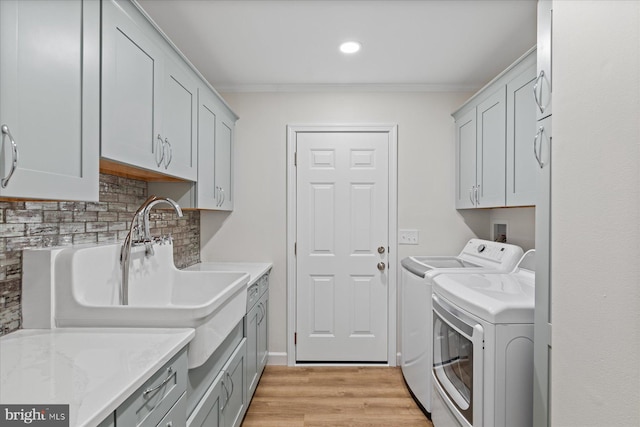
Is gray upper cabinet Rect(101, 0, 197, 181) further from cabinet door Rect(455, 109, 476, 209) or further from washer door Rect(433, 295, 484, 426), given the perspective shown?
cabinet door Rect(455, 109, 476, 209)

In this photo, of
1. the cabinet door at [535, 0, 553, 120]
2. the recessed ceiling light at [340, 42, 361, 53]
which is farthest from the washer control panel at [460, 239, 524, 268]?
the recessed ceiling light at [340, 42, 361, 53]

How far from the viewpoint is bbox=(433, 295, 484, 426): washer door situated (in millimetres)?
1620

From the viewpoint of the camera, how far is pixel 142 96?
1.59 meters

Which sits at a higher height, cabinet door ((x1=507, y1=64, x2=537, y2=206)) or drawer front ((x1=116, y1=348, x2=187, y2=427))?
cabinet door ((x1=507, y1=64, x2=537, y2=206))

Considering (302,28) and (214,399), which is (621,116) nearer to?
(214,399)

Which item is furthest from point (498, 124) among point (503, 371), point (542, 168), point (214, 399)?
point (214, 399)

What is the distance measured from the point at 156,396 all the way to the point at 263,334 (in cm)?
193

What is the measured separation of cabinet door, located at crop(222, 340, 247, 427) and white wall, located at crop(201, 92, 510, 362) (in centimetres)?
104

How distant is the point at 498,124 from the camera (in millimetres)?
2412

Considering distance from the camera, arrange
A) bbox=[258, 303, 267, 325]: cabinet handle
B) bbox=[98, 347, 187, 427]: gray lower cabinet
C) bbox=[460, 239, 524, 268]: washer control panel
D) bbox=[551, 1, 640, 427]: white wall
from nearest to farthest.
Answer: bbox=[551, 1, 640, 427]: white wall < bbox=[98, 347, 187, 427]: gray lower cabinet < bbox=[460, 239, 524, 268]: washer control panel < bbox=[258, 303, 267, 325]: cabinet handle

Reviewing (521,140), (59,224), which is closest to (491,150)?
(521,140)

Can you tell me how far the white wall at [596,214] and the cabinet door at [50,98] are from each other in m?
1.38

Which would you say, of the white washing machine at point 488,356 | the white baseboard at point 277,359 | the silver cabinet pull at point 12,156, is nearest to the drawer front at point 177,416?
the silver cabinet pull at point 12,156

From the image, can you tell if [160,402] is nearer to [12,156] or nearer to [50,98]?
[12,156]
